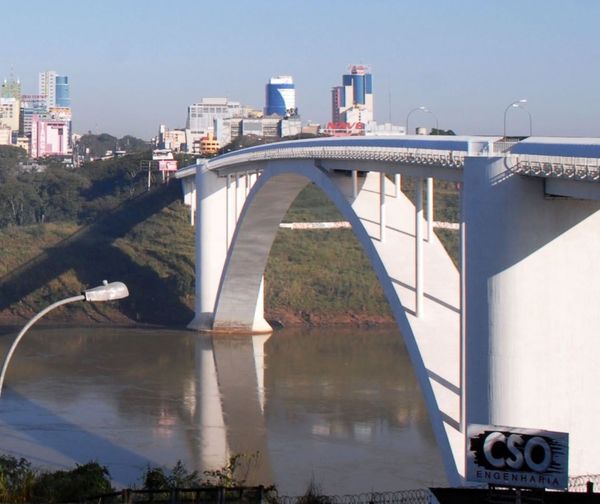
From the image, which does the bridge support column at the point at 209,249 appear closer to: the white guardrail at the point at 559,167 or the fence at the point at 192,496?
the white guardrail at the point at 559,167

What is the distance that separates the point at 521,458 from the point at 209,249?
30.0 metres

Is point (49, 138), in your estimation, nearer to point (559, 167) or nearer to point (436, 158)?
point (436, 158)

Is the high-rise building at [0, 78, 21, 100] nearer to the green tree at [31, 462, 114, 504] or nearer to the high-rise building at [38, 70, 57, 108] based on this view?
the high-rise building at [38, 70, 57, 108]

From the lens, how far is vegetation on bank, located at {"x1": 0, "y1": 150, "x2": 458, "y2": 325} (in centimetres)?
4466

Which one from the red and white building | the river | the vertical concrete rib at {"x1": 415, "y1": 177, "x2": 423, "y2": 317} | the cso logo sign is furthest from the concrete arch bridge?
the red and white building

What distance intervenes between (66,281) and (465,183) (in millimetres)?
31996

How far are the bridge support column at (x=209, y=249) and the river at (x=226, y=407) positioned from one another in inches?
52.8

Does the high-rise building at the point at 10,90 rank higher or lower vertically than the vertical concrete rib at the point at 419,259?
higher

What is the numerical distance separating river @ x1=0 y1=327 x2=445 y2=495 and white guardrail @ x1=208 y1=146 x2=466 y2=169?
200 inches

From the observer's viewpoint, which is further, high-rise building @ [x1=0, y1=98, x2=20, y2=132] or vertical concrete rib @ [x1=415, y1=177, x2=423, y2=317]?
high-rise building @ [x1=0, y1=98, x2=20, y2=132]

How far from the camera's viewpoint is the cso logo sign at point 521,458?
11109mm

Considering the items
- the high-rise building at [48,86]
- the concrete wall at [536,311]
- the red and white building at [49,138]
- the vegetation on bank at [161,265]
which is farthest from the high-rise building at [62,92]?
the concrete wall at [536,311]

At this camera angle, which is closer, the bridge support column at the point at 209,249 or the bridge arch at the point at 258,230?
the bridge arch at the point at 258,230

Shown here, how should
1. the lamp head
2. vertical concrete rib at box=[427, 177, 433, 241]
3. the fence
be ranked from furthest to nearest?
vertical concrete rib at box=[427, 177, 433, 241], the lamp head, the fence
